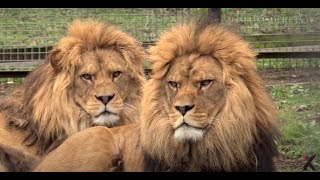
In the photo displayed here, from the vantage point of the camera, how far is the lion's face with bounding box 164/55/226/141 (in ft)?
17.7

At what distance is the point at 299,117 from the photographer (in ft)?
26.0

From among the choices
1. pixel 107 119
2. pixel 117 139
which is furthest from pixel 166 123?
pixel 107 119

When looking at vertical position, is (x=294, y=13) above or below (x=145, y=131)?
above

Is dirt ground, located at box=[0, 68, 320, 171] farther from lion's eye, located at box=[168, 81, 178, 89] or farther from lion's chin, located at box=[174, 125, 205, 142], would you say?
lion's chin, located at box=[174, 125, 205, 142]

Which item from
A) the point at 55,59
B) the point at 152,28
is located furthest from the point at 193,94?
the point at 152,28

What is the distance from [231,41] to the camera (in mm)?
5777

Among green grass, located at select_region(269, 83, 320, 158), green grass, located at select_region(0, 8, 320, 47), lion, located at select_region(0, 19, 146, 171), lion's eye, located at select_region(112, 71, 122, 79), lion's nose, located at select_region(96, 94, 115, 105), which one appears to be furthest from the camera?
green grass, located at select_region(0, 8, 320, 47)

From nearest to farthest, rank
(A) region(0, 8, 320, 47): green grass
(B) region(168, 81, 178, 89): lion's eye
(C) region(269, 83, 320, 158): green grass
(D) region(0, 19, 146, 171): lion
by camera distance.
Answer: (B) region(168, 81, 178, 89): lion's eye
(D) region(0, 19, 146, 171): lion
(C) region(269, 83, 320, 158): green grass
(A) region(0, 8, 320, 47): green grass

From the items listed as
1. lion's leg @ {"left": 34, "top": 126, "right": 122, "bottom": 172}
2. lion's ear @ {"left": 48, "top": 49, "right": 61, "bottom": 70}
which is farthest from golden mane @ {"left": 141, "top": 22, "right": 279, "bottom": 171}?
lion's ear @ {"left": 48, "top": 49, "right": 61, "bottom": 70}

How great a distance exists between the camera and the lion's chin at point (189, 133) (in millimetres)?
5395


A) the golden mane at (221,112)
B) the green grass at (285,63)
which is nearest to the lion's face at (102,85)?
the golden mane at (221,112)

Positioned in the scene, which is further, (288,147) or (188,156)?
(288,147)
